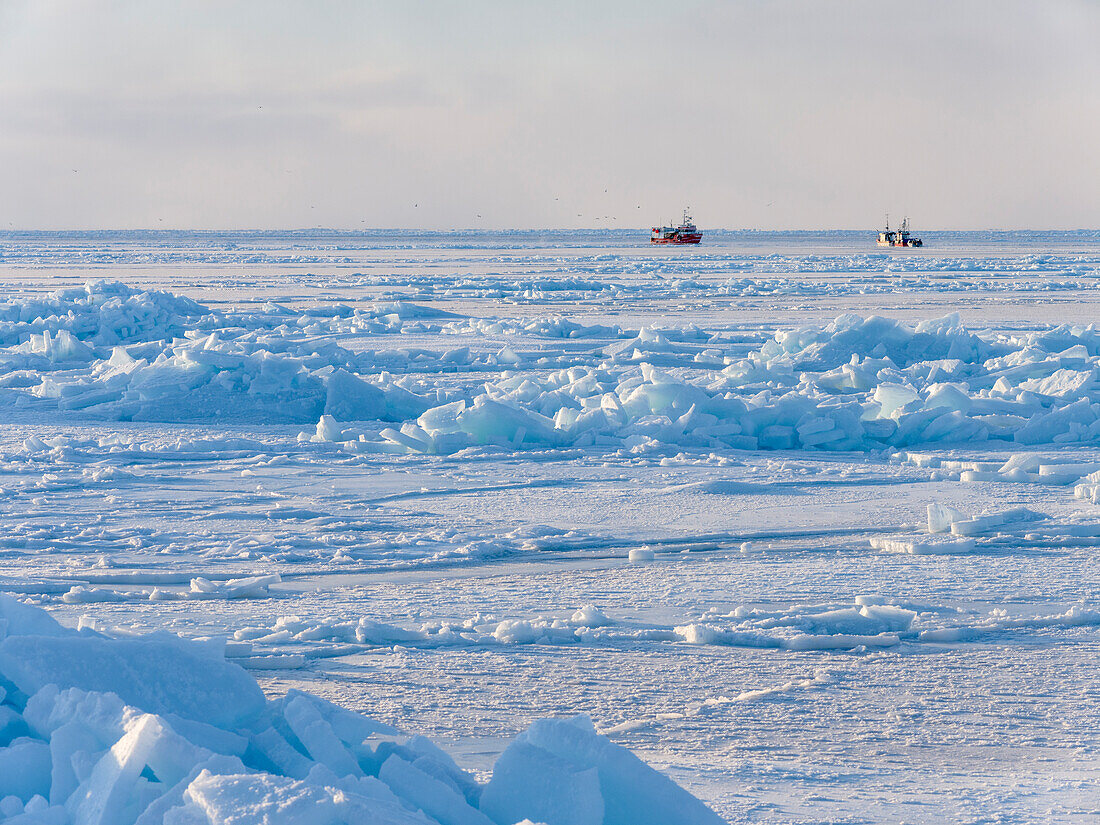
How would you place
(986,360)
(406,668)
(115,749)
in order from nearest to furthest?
(115,749) → (406,668) → (986,360)

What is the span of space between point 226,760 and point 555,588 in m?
2.91

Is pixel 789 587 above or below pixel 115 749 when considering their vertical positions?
below

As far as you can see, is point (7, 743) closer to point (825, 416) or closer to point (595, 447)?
point (595, 447)

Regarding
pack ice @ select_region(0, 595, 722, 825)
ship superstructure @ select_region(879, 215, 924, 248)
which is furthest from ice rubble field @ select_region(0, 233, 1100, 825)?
ship superstructure @ select_region(879, 215, 924, 248)

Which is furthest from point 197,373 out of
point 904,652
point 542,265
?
point 542,265

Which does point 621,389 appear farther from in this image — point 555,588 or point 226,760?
point 226,760

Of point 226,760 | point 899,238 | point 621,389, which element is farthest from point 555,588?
point 899,238

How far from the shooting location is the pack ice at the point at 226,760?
221cm

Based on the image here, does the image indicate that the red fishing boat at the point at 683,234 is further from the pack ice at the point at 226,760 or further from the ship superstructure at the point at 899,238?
the pack ice at the point at 226,760

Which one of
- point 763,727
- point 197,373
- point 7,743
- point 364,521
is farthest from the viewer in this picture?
point 197,373

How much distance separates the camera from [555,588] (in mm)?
5180

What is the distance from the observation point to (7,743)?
261 cm

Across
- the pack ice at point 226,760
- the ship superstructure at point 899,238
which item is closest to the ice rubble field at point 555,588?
the pack ice at point 226,760

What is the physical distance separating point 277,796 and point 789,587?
132 inches
